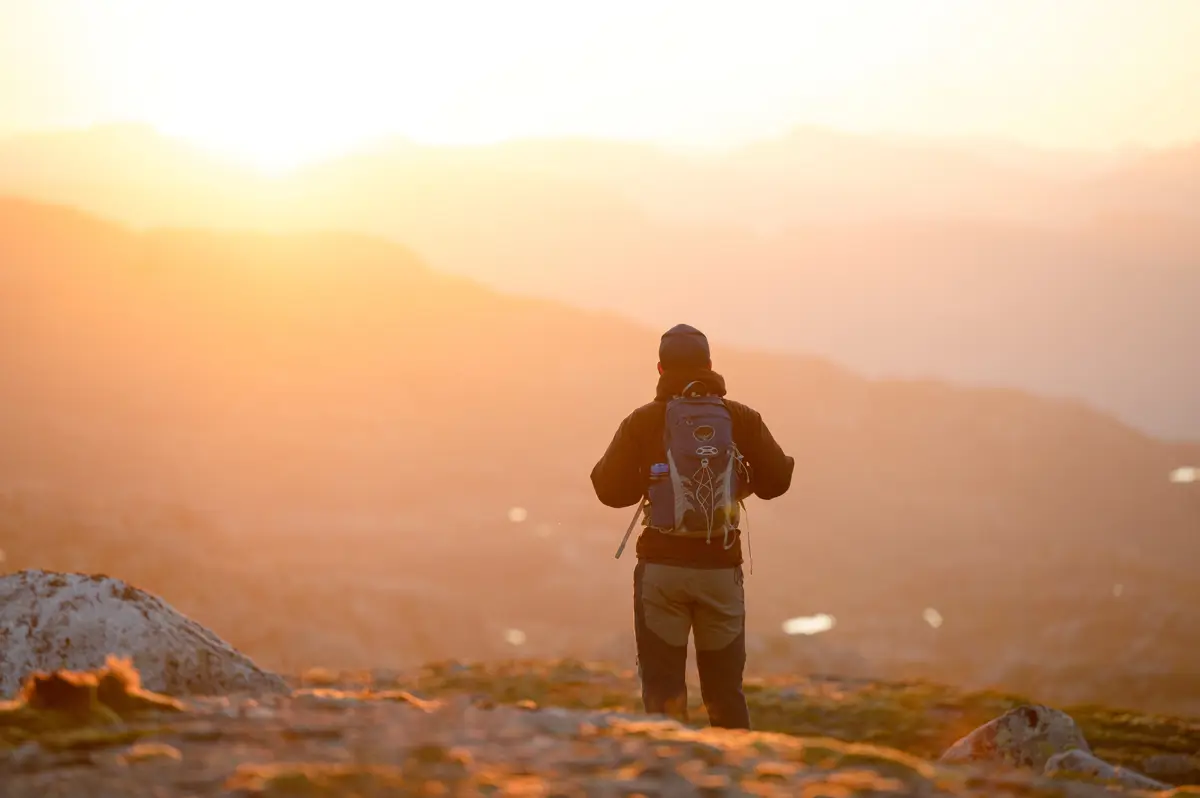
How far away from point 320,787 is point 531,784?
1.05 meters

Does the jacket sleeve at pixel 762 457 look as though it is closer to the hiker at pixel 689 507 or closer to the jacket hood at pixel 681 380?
the hiker at pixel 689 507

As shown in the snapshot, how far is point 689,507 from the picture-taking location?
7.97 m

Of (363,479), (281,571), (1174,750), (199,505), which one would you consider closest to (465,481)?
(363,479)

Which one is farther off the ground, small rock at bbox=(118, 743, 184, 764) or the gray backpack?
the gray backpack

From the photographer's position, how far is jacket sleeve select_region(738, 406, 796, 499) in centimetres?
835

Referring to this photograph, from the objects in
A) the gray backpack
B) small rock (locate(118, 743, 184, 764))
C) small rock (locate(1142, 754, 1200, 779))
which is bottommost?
small rock (locate(1142, 754, 1200, 779))

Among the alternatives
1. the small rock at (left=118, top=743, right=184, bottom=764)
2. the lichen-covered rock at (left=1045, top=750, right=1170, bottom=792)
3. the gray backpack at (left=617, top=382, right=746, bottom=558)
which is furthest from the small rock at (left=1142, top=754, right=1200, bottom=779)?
the small rock at (left=118, top=743, right=184, bottom=764)

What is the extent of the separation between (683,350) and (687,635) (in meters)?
2.08

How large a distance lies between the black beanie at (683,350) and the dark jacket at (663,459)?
2.8 inches

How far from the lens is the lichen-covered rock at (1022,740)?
11117mm

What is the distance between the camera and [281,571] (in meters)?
96.9

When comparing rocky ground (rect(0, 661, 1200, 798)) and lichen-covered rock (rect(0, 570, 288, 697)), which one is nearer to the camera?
rocky ground (rect(0, 661, 1200, 798))

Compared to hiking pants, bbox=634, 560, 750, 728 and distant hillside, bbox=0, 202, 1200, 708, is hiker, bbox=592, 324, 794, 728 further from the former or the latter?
distant hillside, bbox=0, 202, 1200, 708

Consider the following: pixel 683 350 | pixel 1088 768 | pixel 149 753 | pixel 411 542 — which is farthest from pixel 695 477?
pixel 411 542
